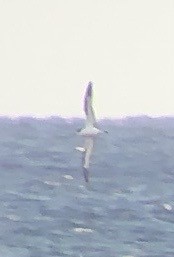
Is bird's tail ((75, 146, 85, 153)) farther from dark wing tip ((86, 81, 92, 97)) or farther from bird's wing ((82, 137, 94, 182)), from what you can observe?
dark wing tip ((86, 81, 92, 97))

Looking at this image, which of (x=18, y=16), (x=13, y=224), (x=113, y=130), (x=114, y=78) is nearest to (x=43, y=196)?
(x=13, y=224)

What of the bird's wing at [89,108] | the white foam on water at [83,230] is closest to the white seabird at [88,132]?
the bird's wing at [89,108]

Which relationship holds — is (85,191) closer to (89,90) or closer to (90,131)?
(90,131)

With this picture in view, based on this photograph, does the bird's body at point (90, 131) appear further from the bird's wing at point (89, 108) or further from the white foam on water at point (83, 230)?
the white foam on water at point (83, 230)

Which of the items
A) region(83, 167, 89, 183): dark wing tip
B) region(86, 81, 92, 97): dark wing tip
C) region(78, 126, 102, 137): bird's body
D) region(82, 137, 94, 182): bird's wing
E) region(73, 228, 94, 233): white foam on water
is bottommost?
region(73, 228, 94, 233): white foam on water

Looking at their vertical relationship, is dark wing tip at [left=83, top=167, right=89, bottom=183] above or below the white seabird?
below

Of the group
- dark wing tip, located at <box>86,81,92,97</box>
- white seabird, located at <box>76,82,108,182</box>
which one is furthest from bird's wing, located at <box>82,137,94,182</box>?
dark wing tip, located at <box>86,81,92,97</box>
